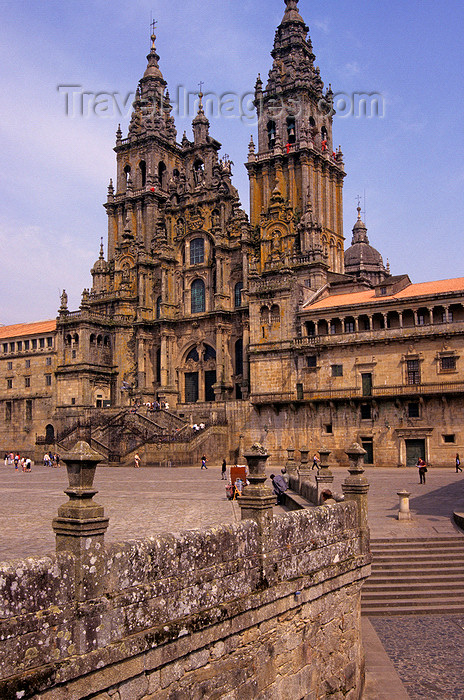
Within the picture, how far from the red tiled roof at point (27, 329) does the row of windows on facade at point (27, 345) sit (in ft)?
2.45

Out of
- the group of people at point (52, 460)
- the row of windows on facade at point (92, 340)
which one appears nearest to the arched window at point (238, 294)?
the row of windows on facade at point (92, 340)

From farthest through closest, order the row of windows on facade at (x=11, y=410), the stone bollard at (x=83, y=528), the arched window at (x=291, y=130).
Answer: the row of windows on facade at (x=11, y=410) → the arched window at (x=291, y=130) → the stone bollard at (x=83, y=528)

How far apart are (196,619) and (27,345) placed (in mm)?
65465

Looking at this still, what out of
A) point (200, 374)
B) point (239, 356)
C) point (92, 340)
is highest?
point (92, 340)

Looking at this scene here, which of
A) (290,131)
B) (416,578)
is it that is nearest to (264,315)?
(290,131)

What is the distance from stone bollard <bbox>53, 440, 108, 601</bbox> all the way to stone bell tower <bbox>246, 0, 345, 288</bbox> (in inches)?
1924

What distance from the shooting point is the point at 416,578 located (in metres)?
16.2

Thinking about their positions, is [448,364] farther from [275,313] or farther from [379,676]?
[379,676]

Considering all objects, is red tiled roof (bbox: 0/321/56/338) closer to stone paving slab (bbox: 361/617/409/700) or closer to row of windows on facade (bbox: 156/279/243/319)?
row of windows on facade (bbox: 156/279/243/319)

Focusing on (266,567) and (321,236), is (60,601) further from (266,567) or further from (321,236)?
(321,236)

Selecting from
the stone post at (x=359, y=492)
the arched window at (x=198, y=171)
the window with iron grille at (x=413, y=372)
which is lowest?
the stone post at (x=359, y=492)

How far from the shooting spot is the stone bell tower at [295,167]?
5728 centimetres

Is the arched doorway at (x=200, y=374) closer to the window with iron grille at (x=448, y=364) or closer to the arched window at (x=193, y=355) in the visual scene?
the arched window at (x=193, y=355)

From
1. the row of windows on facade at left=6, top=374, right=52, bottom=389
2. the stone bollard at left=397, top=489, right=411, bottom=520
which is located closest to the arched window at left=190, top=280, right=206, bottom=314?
the row of windows on facade at left=6, top=374, right=52, bottom=389
